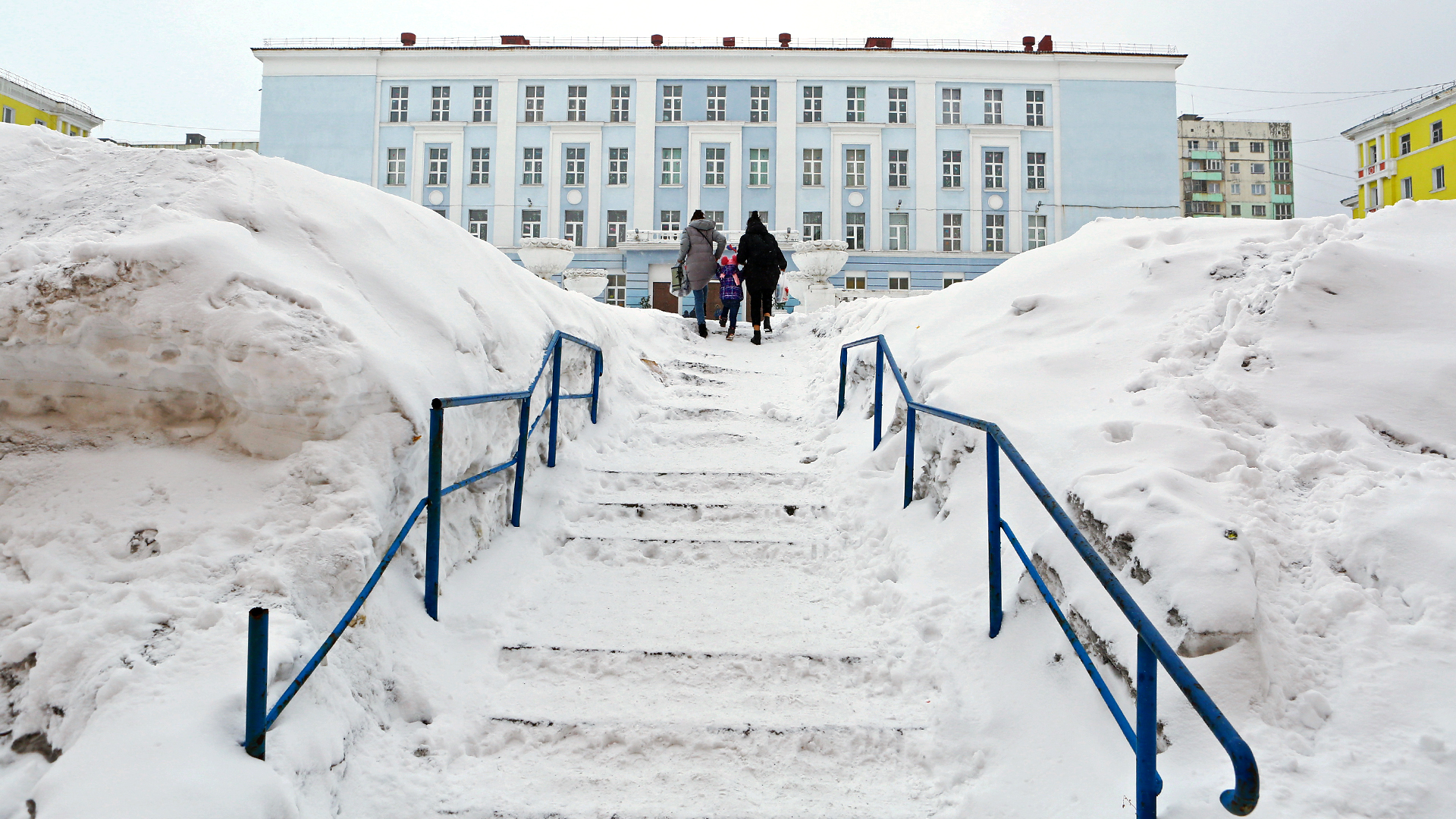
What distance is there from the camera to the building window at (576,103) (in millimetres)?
30641

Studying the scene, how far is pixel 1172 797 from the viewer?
2047 mm

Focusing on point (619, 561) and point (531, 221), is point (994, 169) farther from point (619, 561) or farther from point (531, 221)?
point (619, 561)

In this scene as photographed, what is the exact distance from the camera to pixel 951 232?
3072cm

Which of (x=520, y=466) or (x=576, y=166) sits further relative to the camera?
(x=576, y=166)

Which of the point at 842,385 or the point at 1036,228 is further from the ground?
the point at 1036,228

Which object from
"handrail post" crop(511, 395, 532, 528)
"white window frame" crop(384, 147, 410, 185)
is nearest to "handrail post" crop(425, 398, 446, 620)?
"handrail post" crop(511, 395, 532, 528)

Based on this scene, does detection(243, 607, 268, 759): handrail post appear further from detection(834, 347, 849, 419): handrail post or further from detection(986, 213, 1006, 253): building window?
detection(986, 213, 1006, 253): building window

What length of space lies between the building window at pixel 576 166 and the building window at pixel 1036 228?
60.0ft

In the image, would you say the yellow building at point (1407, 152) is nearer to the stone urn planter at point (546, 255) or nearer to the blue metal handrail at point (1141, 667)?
the stone urn planter at point (546, 255)

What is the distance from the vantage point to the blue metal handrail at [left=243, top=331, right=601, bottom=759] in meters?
1.99

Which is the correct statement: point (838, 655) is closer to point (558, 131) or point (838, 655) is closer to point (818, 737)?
point (818, 737)

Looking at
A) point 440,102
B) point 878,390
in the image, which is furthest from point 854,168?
point 878,390

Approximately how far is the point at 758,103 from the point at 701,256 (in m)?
23.0

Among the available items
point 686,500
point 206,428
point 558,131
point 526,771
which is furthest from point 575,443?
point 558,131
